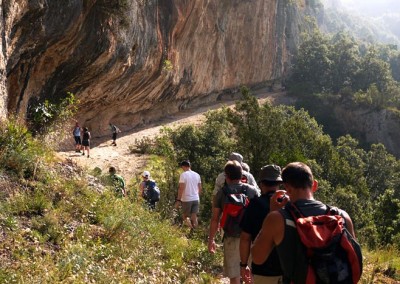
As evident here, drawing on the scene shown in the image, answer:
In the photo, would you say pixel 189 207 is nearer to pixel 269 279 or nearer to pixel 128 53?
pixel 269 279

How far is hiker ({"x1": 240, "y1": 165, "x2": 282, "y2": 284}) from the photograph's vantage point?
3.08 meters

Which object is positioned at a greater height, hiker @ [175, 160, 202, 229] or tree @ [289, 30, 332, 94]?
tree @ [289, 30, 332, 94]

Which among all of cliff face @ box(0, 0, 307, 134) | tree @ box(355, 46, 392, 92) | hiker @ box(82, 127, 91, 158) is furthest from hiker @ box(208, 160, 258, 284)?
tree @ box(355, 46, 392, 92)

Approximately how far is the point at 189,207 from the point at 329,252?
4.82 m

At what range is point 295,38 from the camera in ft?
175

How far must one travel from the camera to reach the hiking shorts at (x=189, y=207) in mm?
7012

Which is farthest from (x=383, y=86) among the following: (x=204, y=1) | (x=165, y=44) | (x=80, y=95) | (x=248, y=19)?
(x=80, y=95)

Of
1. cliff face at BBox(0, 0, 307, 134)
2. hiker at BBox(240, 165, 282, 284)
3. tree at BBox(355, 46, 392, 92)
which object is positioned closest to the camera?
hiker at BBox(240, 165, 282, 284)

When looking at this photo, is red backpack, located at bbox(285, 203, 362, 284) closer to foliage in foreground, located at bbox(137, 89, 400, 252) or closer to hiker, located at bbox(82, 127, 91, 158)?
foliage in foreground, located at bbox(137, 89, 400, 252)

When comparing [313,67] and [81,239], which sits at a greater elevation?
[313,67]

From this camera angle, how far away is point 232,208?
4047mm

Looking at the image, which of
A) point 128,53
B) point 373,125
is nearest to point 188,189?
point 128,53

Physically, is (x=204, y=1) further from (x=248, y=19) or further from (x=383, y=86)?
(x=383, y=86)

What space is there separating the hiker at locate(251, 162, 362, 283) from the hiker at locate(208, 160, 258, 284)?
1.36 meters
